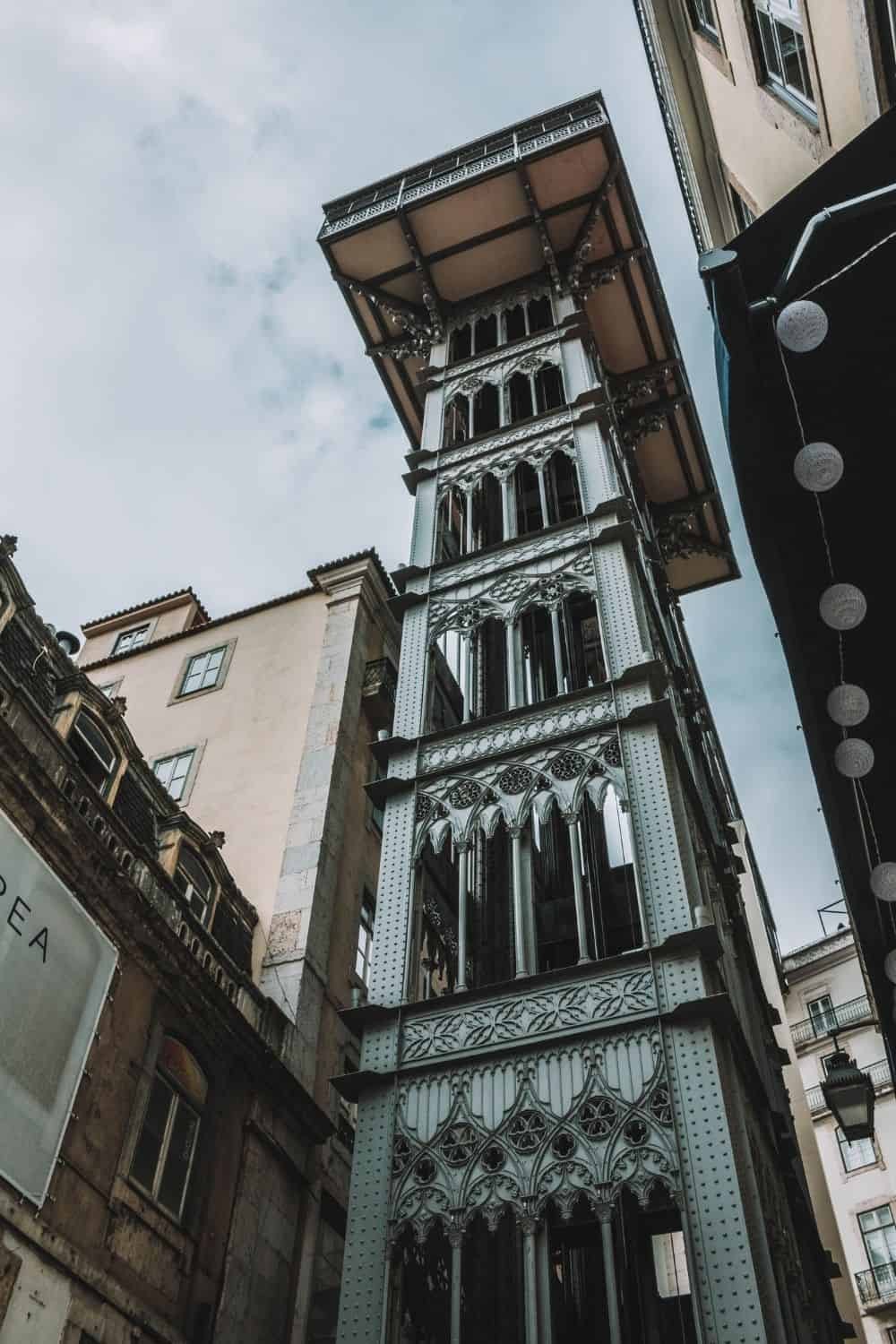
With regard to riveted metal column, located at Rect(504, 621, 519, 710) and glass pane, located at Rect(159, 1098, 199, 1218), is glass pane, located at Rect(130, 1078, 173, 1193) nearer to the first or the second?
glass pane, located at Rect(159, 1098, 199, 1218)

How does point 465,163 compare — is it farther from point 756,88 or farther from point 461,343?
point 756,88

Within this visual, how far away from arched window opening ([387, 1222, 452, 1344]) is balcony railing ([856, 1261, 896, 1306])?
24.4 m

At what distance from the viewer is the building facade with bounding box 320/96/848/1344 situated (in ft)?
33.2

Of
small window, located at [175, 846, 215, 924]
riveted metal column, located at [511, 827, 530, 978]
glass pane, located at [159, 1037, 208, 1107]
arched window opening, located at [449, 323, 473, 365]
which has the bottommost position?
glass pane, located at [159, 1037, 208, 1107]

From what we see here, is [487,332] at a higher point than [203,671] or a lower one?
higher

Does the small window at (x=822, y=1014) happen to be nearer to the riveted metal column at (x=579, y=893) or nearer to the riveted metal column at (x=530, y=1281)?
the riveted metal column at (x=579, y=893)

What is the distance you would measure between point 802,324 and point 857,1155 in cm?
3293

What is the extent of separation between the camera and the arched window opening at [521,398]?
2225cm

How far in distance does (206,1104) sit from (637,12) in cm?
1943

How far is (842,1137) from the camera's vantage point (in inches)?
1141

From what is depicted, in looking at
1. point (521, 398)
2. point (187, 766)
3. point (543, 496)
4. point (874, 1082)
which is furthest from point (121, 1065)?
point (874, 1082)

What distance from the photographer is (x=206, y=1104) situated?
13656 millimetres

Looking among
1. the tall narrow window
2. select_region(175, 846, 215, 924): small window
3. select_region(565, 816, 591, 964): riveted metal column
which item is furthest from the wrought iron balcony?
select_region(565, 816, 591, 964): riveted metal column

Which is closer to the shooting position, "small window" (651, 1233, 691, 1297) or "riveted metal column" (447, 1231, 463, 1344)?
"riveted metal column" (447, 1231, 463, 1344)
